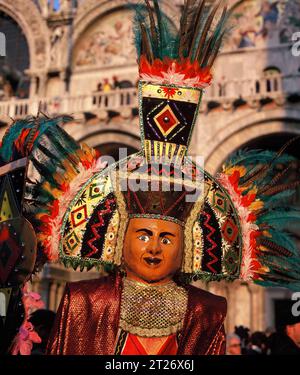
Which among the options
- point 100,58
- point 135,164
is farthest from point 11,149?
point 100,58

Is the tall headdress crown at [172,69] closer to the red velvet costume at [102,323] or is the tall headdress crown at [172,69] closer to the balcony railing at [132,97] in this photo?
the red velvet costume at [102,323]

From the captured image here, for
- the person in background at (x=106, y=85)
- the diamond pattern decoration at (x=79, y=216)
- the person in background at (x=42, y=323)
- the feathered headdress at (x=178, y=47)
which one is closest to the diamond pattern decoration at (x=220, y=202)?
the feathered headdress at (x=178, y=47)

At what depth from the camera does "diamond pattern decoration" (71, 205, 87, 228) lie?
124 inches

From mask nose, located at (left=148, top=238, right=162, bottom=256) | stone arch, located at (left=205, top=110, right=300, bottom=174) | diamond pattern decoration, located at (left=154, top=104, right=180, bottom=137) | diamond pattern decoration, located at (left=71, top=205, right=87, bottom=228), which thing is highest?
stone arch, located at (left=205, top=110, right=300, bottom=174)

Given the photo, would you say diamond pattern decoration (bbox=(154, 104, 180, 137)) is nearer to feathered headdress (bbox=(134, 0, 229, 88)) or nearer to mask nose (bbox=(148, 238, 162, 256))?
feathered headdress (bbox=(134, 0, 229, 88))

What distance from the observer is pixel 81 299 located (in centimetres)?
296

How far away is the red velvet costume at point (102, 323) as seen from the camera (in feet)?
9.42

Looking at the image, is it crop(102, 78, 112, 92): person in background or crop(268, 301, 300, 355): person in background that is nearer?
crop(268, 301, 300, 355): person in background

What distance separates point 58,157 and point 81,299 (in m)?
0.97

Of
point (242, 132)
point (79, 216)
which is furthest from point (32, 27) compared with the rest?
point (79, 216)

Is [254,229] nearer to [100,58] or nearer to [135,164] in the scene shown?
[135,164]

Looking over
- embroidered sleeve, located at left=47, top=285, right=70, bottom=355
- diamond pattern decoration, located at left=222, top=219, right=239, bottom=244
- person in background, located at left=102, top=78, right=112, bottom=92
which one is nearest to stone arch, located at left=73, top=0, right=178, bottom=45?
person in background, located at left=102, top=78, right=112, bottom=92

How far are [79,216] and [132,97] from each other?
9825mm

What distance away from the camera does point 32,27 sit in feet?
52.7
